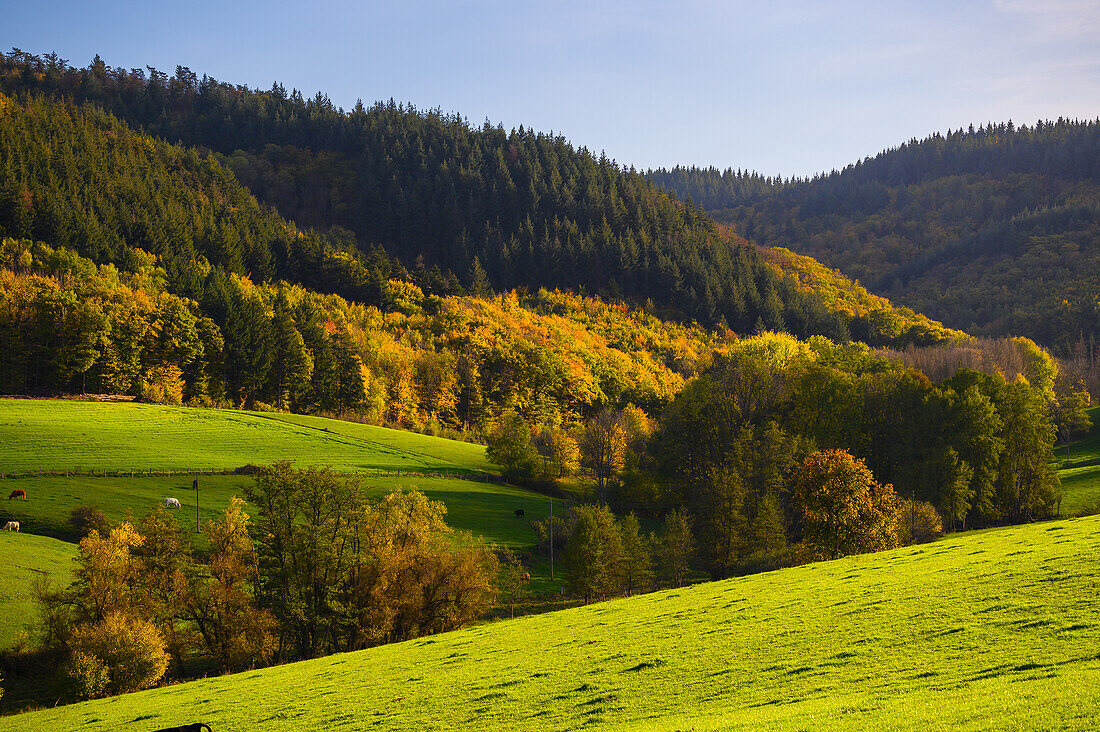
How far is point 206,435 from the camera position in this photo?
9850cm

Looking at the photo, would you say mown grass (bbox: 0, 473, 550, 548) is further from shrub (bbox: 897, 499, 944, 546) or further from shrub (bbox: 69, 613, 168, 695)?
shrub (bbox: 897, 499, 944, 546)

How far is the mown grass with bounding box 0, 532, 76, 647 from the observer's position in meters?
49.4

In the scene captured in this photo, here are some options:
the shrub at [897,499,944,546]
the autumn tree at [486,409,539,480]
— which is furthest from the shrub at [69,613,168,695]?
the autumn tree at [486,409,539,480]

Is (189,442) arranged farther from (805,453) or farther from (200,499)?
(805,453)

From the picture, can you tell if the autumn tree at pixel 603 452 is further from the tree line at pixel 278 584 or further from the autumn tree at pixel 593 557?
the tree line at pixel 278 584

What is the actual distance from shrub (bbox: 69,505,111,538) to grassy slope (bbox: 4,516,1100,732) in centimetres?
2943

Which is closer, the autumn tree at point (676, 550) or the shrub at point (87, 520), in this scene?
the shrub at point (87, 520)

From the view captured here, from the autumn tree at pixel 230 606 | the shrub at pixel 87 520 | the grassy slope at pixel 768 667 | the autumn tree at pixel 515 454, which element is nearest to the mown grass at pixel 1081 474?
the grassy slope at pixel 768 667

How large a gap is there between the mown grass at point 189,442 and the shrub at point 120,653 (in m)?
39.1

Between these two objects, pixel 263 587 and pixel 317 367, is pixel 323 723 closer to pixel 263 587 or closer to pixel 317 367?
pixel 263 587

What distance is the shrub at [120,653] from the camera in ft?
147

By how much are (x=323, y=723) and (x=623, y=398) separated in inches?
5097

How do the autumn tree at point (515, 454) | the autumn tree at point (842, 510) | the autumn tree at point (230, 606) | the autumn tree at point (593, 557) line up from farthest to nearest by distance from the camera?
the autumn tree at point (515, 454) < the autumn tree at point (593, 557) < the autumn tree at point (842, 510) < the autumn tree at point (230, 606)

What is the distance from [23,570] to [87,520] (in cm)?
1187
